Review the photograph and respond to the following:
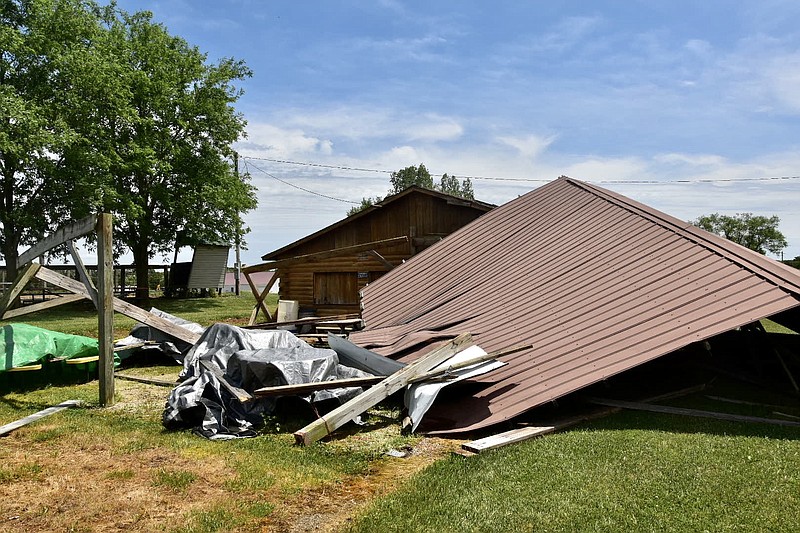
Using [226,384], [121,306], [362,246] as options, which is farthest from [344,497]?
[362,246]

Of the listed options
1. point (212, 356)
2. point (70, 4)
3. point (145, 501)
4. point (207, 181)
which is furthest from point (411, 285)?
point (70, 4)

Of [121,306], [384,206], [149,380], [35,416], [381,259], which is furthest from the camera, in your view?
[384,206]

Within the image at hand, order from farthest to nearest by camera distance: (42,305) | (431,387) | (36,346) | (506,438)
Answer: (36,346) < (42,305) < (431,387) < (506,438)

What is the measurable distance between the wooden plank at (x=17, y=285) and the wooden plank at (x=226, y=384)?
390cm

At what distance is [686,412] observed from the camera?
717 centimetres

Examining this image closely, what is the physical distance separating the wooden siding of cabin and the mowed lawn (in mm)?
13513

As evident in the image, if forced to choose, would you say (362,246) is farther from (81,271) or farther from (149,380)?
(81,271)

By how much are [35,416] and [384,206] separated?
14.3 meters

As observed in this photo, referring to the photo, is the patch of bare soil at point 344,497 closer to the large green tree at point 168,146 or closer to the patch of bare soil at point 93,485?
the patch of bare soil at point 93,485

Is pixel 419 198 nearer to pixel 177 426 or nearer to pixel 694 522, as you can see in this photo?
pixel 177 426

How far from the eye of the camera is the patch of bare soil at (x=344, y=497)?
457cm

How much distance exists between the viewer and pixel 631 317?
765 centimetres

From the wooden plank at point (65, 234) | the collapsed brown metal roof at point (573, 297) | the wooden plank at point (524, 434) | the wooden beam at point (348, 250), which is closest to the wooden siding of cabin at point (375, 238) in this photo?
the wooden beam at point (348, 250)

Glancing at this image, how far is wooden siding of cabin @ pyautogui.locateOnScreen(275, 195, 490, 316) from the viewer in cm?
2044
